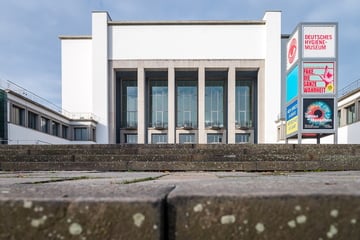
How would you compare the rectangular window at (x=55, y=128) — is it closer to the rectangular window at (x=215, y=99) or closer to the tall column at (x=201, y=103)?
the tall column at (x=201, y=103)

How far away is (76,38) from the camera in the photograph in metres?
46.8

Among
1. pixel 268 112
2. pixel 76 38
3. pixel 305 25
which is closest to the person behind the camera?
pixel 305 25

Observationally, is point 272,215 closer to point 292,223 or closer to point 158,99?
point 292,223

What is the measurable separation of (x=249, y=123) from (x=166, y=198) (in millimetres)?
47343

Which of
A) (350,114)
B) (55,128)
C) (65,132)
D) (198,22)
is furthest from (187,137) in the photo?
(350,114)

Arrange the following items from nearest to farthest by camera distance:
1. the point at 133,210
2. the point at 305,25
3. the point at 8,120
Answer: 1. the point at 133,210
2. the point at 305,25
3. the point at 8,120

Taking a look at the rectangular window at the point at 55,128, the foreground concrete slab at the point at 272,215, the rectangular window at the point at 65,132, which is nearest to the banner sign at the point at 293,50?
the foreground concrete slab at the point at 272,215

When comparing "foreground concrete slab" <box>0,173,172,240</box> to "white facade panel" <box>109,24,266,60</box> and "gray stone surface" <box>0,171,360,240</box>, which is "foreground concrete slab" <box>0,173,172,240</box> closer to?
"gray stone surface" <box>0,171,360,240</box>

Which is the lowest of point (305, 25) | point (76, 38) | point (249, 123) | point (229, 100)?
point (249, 123)

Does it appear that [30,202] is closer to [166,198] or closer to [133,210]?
[133,210]

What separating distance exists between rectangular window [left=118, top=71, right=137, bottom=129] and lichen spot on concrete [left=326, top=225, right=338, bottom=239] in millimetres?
46003

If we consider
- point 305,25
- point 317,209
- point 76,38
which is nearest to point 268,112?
point 305,25

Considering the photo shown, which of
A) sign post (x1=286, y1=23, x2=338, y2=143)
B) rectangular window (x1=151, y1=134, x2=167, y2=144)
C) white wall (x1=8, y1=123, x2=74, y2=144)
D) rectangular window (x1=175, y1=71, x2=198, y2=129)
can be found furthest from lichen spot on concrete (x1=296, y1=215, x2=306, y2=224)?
rectangular window (x1=151, y1=134, x2=167, y2=144)

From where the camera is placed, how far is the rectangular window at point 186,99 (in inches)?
1864
